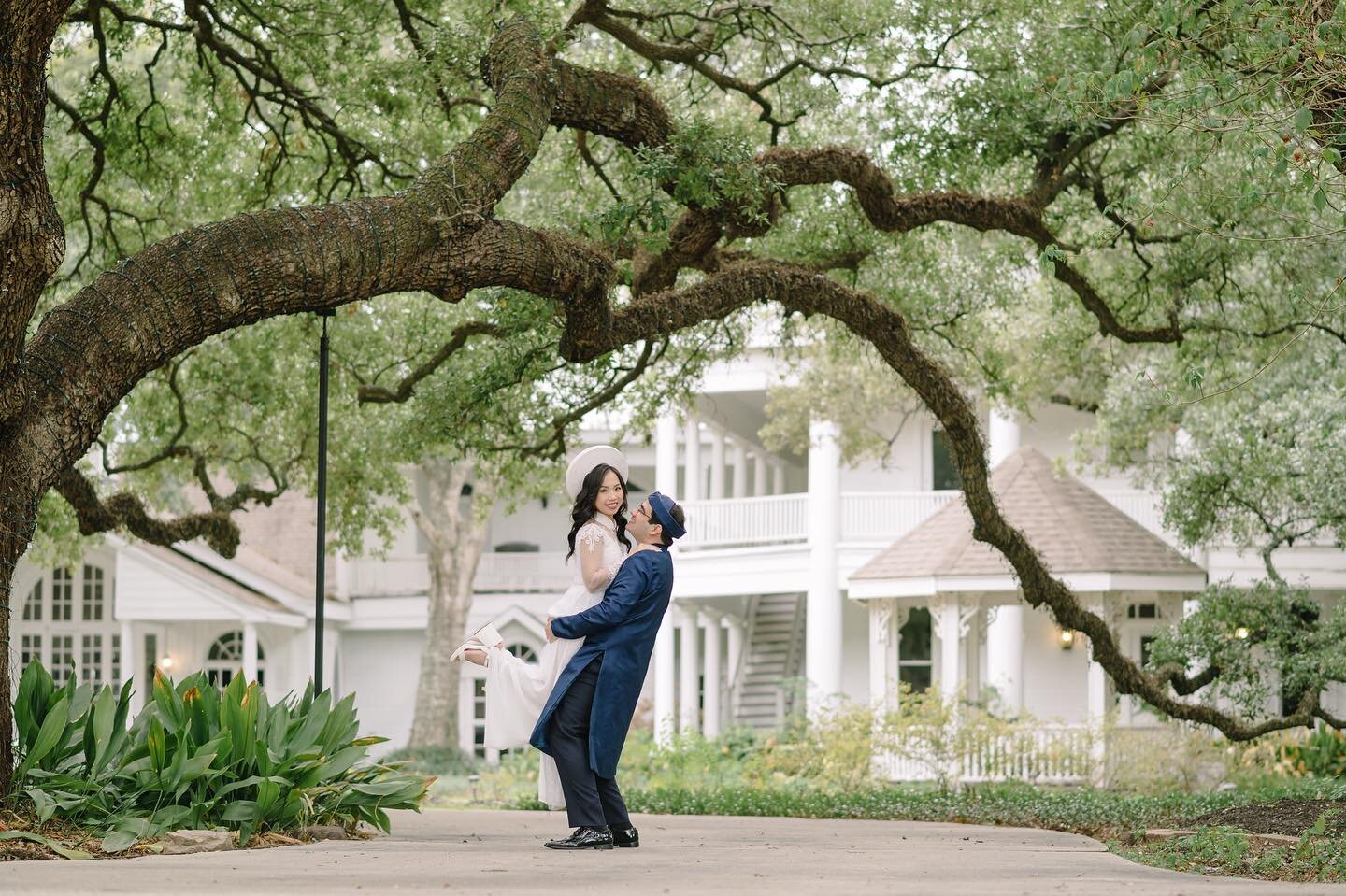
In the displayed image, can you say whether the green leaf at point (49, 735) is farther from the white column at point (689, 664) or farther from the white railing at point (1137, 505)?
the white column at point (689, 664)

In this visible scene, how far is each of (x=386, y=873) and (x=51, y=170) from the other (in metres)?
11.0

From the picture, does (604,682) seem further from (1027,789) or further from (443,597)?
(443,597)

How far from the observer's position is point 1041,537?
2322 centimetres

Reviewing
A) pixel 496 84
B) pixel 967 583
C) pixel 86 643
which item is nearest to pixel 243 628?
pixel 86 643

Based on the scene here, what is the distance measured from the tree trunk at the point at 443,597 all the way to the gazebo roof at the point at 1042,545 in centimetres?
920

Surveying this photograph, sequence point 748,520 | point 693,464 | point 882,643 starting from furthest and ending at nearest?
1. point 693,464
2. point 748,520
3. point 882,643

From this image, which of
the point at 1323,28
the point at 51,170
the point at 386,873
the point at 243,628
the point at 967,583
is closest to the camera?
the point at 386,873

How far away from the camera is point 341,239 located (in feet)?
26.4

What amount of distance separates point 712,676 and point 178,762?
22024 millimetres

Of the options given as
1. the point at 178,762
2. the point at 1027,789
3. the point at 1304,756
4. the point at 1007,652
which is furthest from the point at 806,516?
the point at 178,762

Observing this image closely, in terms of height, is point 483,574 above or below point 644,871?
above

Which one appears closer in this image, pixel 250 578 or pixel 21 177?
pixel 21 177

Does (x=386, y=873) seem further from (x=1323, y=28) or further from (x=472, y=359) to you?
(x=472, y=359)

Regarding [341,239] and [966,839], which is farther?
[966,839]
